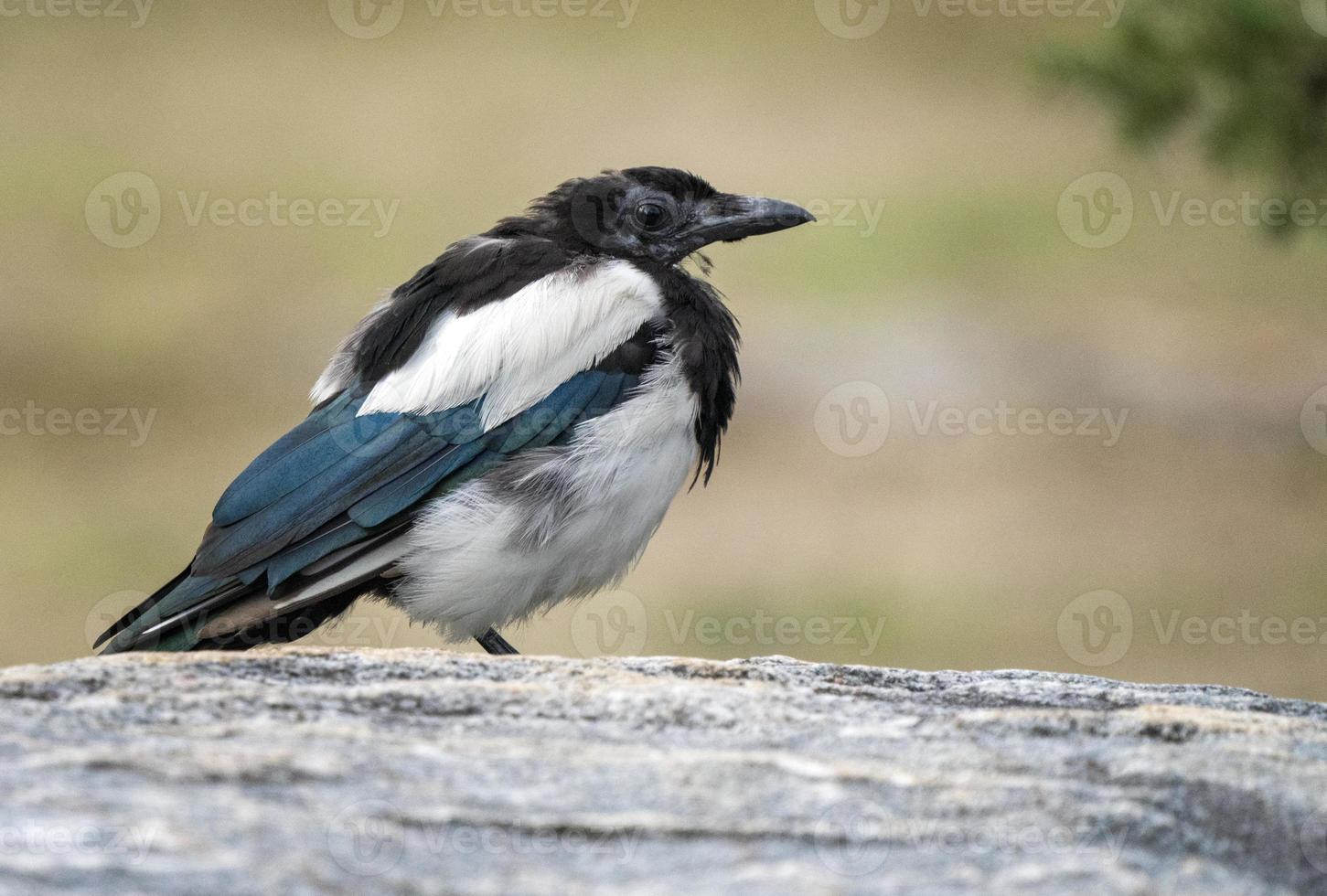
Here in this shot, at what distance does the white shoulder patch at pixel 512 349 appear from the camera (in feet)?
15.1

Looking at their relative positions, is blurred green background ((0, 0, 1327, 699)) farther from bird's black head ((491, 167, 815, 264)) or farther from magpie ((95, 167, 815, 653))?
magpie ((95, 167, 815, 653))

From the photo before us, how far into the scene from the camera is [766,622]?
9188 mm

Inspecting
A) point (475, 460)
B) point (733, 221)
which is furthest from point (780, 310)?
point (475, 460)

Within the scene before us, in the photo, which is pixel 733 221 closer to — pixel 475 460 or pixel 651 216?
pixel 651 216

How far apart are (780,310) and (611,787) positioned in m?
9.75

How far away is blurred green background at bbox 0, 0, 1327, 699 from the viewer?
966 centimetres

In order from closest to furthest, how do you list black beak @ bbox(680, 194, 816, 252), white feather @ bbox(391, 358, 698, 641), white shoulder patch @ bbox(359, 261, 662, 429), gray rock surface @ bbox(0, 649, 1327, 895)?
1. gray rock surface @ bbox(0, 649, 1327, 895)
2. white feather @ bbox(391, 358, 698, 641)
3. white shoulder patch @ bbox(359, 261, 662, 429)
4. black beak @ bbox(680, 194, 816, 252)

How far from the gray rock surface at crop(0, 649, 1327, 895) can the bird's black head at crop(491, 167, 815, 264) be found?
2133 millimetres

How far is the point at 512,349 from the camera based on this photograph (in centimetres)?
462

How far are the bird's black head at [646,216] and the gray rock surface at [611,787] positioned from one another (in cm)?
213

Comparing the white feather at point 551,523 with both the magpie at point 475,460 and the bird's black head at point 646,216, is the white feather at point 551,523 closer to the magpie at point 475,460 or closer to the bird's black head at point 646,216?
the magpie at point 475,460

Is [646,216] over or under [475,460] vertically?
over

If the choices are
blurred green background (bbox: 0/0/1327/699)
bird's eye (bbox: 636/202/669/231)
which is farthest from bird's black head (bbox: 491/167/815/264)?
blurred green background (bbox: 0/0/1327/699)

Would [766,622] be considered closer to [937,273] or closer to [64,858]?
[937,273]
